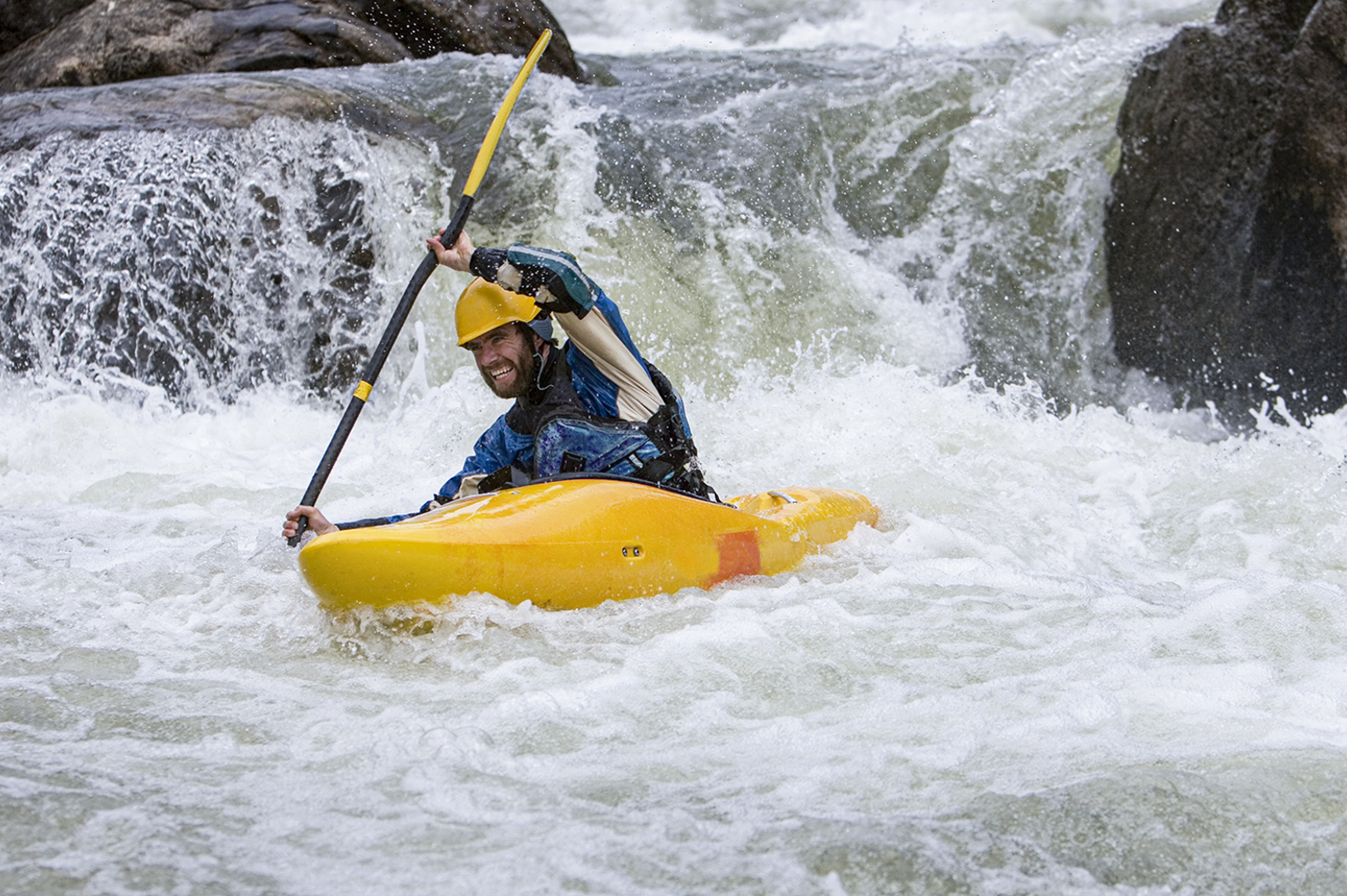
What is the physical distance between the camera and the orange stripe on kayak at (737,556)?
3.69 m

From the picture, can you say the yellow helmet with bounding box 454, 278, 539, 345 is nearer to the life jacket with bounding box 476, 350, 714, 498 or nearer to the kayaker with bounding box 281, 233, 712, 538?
the kayaker with bounding box 281, 233, 712, 538

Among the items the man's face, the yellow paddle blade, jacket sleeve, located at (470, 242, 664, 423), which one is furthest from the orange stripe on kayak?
the yellow paddle blade

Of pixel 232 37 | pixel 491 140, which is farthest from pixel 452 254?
pixel 232 37

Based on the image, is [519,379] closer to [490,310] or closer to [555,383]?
[555,383]

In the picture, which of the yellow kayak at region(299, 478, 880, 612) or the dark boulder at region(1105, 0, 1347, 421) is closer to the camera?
the yellow kayak at region(299, 478, 880, 612)

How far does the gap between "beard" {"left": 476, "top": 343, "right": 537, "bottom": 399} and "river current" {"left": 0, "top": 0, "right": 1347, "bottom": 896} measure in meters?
0.67

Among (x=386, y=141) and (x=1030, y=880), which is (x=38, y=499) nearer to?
(x=386, y=141)

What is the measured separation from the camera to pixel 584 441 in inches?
144

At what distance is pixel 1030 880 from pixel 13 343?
6.07 m

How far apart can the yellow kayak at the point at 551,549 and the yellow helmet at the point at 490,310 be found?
452 mm

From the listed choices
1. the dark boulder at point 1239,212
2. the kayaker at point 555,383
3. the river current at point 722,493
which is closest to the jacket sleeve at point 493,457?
the kayaker at point 555,383

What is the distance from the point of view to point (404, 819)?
215 centimetres

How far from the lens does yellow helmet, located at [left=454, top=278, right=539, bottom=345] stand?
3.51 m

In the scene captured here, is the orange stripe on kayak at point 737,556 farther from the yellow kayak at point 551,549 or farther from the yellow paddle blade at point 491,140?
the yellow paddle blade at point 491,140
